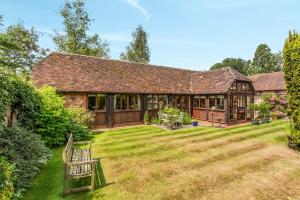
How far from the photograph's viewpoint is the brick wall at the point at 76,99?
1477cm

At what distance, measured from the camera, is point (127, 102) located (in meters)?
17.4

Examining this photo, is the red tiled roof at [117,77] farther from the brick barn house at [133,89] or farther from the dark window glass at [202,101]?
the dark window glass at [202,101]

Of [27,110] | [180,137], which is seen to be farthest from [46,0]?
Answer: [180,137]

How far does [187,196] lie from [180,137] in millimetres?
7313

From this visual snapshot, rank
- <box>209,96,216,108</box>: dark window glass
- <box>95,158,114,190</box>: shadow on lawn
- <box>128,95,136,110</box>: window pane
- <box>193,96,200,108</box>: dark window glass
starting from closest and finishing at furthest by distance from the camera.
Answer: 1. <box>95,158,114,190</box>: shadow on lawn
2. <box>128,95,136,110</box>: window pane
3. <box>209,96,216,108</box>: dark window glass
4. <box>193,96,200,108</box>: dark window glass

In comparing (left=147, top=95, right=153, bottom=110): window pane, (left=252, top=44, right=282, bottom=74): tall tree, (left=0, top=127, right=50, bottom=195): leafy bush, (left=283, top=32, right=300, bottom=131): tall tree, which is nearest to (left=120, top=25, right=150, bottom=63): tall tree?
(left=147, top=95, right=153, bottom=110): window pane

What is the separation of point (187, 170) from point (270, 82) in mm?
33212

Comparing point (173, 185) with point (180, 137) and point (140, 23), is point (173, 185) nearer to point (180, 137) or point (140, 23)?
point (180, 137)

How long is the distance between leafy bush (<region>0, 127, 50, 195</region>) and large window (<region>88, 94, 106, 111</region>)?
25.0ft

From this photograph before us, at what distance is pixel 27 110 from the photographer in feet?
30.8

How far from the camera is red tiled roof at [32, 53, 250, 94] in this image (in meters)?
15.6

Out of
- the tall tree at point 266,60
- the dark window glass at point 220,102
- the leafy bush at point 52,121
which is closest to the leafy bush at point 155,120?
the dark window glass at point 220,102

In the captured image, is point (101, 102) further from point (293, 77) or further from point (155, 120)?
point (293, 77)

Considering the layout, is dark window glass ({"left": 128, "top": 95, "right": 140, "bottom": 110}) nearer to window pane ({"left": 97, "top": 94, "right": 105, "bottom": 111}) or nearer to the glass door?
window pane ({"left": 97, "top": 94, "right": 105, "bottom": 111})
